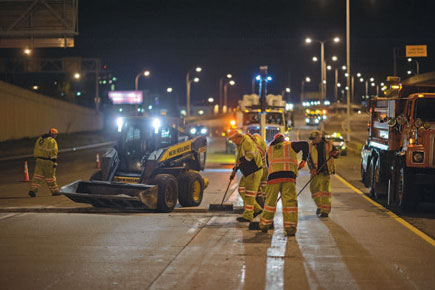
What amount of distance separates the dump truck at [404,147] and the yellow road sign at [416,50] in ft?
108

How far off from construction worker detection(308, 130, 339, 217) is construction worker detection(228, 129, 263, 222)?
56.1 inches

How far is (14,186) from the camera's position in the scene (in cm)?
1938

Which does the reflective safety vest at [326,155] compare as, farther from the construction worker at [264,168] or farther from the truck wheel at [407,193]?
the truck wheel at [407,193]

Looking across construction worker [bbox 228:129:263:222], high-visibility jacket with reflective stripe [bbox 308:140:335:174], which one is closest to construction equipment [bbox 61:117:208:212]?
construction worker [bbox 228:129:263:222]

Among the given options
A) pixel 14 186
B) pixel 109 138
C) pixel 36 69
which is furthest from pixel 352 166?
pixel 36 69

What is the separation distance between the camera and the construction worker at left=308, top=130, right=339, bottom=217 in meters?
12.6

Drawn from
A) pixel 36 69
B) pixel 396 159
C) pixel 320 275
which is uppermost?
pixel 36 69

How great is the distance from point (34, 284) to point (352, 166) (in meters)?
22.2

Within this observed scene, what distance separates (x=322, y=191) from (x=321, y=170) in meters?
0.42

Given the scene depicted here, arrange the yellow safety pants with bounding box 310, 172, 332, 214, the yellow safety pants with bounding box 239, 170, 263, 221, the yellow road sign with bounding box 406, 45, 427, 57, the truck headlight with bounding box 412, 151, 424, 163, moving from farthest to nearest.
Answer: the yellow road sign with bounding box 406, 45, 427, 57 → the truck headlight with bounding box 412, 151, 424, 163 → the yellow safety pants with bounding box 310, 172, 332, 214 → the yellow safety pants with bounding box 239, 170, 263, 221

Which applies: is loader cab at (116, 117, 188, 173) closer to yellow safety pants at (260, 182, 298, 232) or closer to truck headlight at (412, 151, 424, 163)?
yellow safety pants at (260, 182, 298, 232)

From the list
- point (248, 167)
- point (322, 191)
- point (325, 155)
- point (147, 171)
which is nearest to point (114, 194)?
point (147, 171)

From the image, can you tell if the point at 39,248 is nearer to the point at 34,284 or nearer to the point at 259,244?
the point at 34,284

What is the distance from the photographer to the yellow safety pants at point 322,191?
12.6 meters
